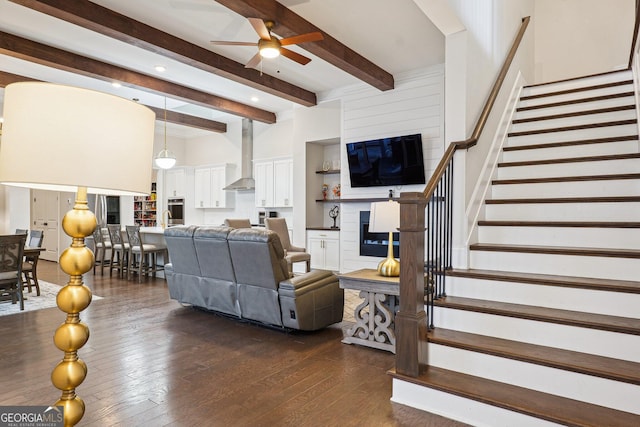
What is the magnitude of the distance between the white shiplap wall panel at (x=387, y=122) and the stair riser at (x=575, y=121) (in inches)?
69.0

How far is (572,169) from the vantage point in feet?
11.6

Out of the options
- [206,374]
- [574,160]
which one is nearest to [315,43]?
[574,160]

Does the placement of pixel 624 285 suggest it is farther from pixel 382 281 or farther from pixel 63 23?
pixel 63 23

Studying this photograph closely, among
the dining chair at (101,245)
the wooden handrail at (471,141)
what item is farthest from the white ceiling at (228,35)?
the dining chair at (101,245)

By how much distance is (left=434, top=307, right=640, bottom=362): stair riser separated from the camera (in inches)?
84.5

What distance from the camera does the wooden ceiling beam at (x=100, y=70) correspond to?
16.7ft

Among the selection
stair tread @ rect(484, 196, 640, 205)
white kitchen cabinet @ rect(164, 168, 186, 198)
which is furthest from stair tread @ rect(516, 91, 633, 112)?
white kitchen cabinet @ rect(164, 168, 186, 198)

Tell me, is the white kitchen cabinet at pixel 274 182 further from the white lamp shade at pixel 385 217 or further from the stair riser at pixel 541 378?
the stair riser at pixel 541 378

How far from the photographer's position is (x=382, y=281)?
322cm

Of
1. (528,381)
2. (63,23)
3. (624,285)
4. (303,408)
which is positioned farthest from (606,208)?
(63,23)

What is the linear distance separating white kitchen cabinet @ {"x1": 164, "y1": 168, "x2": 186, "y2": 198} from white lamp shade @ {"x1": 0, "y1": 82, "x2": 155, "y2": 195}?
9.92 metres

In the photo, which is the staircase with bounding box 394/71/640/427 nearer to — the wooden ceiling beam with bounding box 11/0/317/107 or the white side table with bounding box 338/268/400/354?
the white side table with bounding box 338/268/400/354

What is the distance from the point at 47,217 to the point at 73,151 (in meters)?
11.0

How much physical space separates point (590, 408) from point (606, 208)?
1.80 meters
